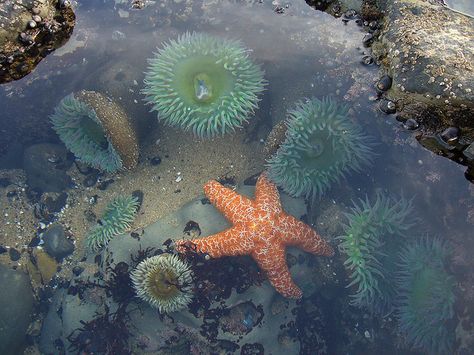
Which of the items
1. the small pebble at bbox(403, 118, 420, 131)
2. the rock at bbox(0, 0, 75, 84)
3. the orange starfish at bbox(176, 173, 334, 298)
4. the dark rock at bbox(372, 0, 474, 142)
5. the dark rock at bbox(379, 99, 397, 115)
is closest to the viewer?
the dark rock at bbox(372, 0, 474, 142)

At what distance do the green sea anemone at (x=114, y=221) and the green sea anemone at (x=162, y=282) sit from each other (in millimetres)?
654

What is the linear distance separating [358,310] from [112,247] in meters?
3.45

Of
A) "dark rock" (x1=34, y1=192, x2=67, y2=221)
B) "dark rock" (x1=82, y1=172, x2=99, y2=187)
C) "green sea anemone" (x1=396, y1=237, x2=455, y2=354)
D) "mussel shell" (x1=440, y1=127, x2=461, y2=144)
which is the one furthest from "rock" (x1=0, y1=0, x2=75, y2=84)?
"green sea anemone" (x1=396, y1=237, x2=455, y2=354)

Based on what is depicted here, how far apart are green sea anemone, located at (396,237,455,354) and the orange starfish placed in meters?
1.10

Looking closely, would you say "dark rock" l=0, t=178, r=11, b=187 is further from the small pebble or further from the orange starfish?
the small pebble

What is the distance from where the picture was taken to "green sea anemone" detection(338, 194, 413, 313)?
4840 millimetres

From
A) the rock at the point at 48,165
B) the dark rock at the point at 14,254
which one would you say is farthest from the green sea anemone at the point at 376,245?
the dark rock at the point at 14,254

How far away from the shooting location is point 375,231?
486 centimetres

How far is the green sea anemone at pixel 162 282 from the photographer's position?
4.73 meters

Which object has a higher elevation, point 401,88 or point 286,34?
point 401,88

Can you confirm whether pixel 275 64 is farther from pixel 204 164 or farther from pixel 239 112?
pixel 204 164

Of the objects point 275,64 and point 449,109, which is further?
point 275,64

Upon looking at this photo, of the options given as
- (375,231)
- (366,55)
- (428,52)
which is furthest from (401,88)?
(375,231)

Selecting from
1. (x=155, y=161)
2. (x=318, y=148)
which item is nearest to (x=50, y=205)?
(x=155, y=161)
